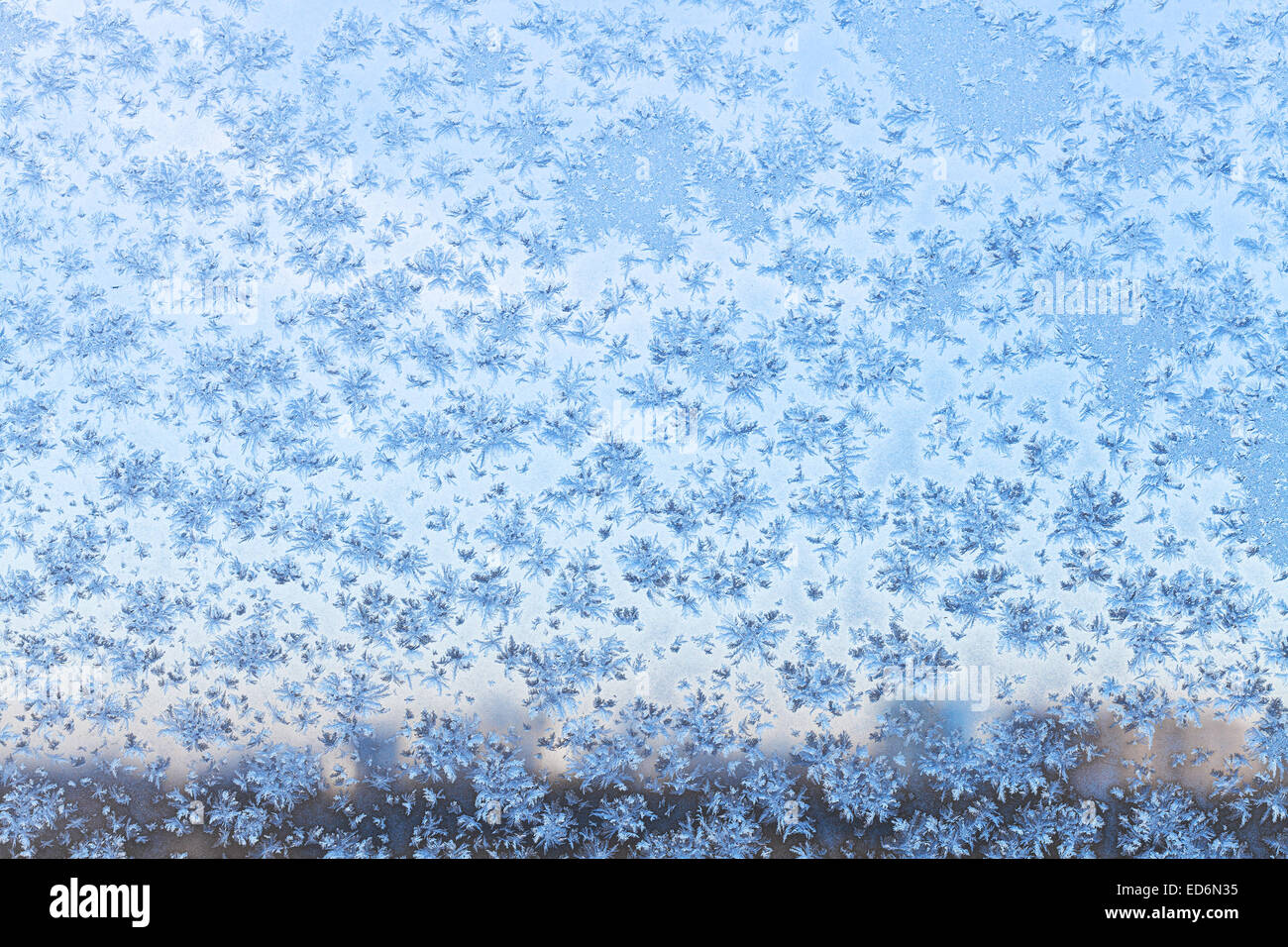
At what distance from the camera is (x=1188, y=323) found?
1.11 metres

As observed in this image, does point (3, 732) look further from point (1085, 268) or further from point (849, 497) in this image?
point (1085, 268)

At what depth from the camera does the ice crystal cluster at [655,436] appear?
1.08m

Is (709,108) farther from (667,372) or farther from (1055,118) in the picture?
(1055,118)

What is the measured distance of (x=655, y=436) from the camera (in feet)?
3.64

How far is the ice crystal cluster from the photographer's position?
3.55 feet

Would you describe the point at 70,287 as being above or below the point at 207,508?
above

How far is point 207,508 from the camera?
1.11 meters

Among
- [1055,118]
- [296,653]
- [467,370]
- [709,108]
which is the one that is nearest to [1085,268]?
[1055,118]

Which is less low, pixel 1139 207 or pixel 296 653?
pixel 1139 207

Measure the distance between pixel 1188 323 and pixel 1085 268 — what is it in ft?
0.59

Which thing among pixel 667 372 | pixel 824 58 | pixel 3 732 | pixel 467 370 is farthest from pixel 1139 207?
pixel 3 732
